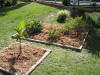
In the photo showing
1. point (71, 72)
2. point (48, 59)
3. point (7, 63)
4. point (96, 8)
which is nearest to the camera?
point (71, 72)

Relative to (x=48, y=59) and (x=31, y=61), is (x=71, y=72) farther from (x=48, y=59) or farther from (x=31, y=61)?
(x=31, y=61)

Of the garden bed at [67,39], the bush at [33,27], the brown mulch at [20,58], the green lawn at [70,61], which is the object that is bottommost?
the green lawn at [70,61]

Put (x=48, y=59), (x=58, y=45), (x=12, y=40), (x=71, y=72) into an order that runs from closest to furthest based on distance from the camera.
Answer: (x=71, y=72) → (x=48, y=59) → (x=58, y=45) → (x=12, y=40)

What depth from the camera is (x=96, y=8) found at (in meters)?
12.5

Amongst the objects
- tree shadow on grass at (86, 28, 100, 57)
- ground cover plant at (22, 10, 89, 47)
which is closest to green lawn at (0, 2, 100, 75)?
tree shadow on grass at (86, 28, 100, 57)

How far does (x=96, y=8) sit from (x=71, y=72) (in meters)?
10.2

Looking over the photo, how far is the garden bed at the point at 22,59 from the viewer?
400 cm

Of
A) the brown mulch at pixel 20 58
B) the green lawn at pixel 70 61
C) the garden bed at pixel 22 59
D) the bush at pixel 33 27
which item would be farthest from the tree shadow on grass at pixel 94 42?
the bush at pixel 33 27

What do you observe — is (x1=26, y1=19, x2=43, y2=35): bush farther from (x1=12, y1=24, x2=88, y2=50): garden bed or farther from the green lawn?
the green lawn

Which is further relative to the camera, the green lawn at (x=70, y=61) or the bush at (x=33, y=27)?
the bush at (x=33, y=27)

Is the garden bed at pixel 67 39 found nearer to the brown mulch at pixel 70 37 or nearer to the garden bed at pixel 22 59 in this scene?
the brown mulch at pixel 70 37

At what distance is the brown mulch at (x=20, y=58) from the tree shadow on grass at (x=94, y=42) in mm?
1997

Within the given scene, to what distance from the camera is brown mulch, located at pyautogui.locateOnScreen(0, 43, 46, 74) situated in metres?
4.09

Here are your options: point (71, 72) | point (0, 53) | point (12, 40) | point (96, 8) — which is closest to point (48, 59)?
point (71, 72)
